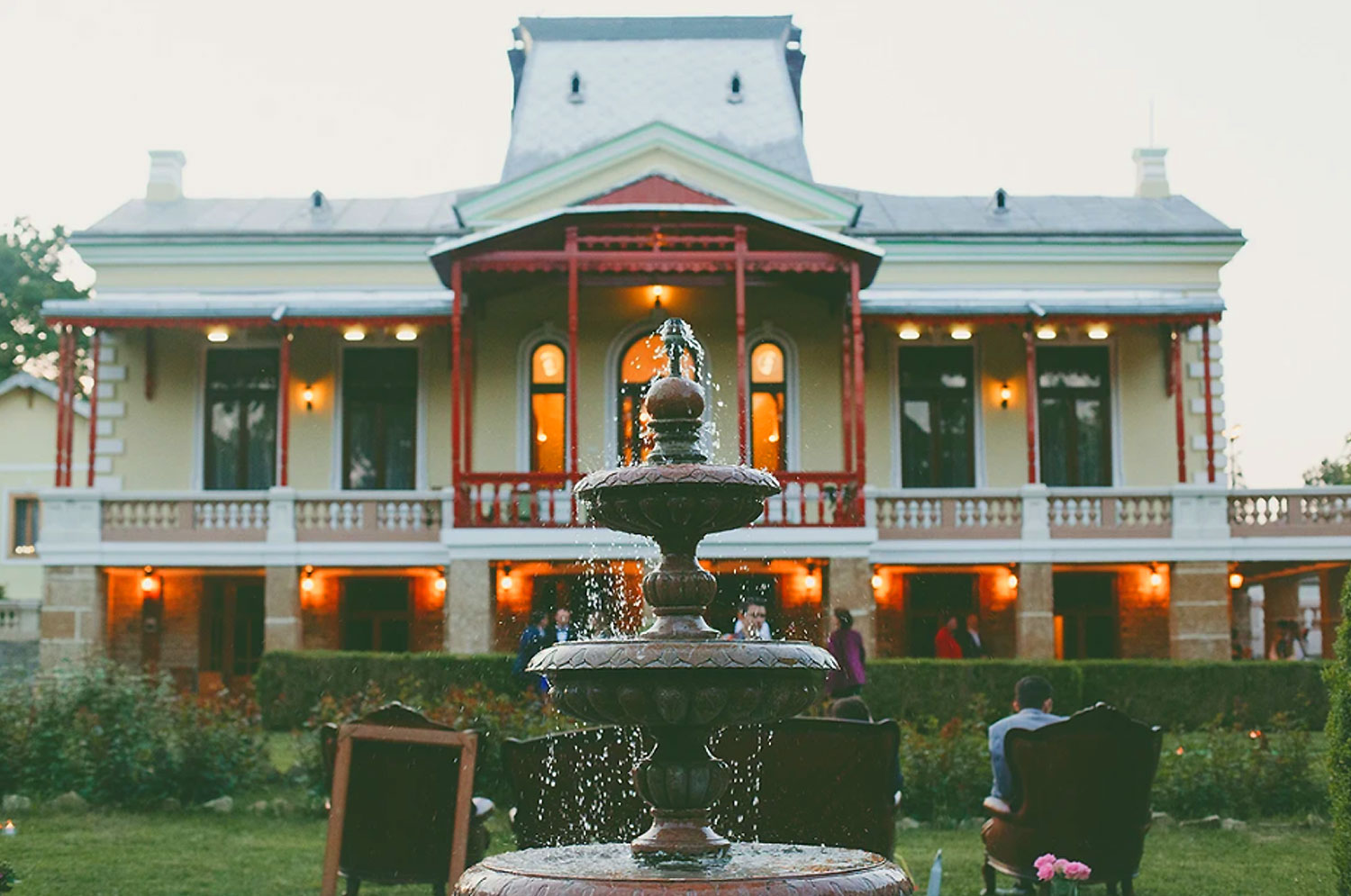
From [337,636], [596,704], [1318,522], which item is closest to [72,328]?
[337,636]

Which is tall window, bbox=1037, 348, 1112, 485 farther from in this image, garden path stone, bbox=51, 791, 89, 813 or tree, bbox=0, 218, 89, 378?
tree, bbox=0, 218, 89, 378

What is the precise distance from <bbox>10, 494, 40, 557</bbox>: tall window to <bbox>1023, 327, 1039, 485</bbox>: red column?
27.5m

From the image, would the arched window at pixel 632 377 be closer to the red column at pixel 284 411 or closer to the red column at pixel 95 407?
the red column at pixel 284 411

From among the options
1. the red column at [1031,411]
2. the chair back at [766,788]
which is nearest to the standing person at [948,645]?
the red column at [1031,411]

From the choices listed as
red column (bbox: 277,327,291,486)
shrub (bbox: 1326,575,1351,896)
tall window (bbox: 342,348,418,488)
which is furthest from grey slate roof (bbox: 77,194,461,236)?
shrub (bbox: 1326,575,1351,896)

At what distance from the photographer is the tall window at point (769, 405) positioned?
2677cm

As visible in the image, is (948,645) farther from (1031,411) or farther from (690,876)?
(690,876)

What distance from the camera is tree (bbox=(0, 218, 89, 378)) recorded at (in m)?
58.2

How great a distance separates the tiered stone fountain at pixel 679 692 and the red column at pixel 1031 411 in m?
18.8

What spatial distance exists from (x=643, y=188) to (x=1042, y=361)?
758 cm

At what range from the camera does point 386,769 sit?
9422 mm

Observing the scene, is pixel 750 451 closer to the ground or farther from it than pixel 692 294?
closer to the ground

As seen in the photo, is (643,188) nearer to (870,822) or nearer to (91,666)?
(91,666)

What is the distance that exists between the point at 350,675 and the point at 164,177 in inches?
546
